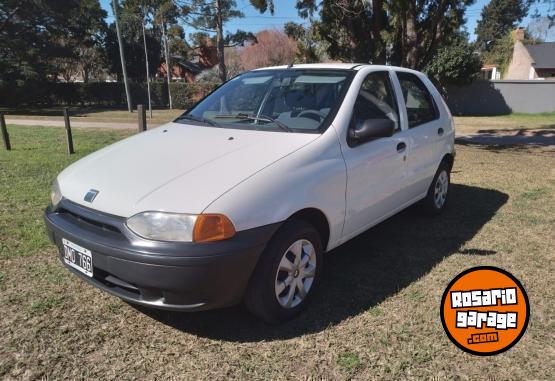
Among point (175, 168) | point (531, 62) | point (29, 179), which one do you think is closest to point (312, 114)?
point (175, 168)

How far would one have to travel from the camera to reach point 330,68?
3.88 meters

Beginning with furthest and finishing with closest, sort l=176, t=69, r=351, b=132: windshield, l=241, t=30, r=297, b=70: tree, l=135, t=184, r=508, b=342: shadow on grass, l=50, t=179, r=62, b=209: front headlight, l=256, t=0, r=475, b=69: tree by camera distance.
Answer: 1. l=241, t=30, r=297, b=70: tree
2. l=256, t=0, r=475, b=69: tree
3. l=176, t=69, r=351, b=132: windshield
4. l=50, t=179, r=62, b=209: front headlight
5. l=135, t=184, r=508, b=342: shadow on grass

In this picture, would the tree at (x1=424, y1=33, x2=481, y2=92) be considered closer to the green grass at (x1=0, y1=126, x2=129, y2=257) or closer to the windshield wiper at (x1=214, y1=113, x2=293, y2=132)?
the green grass at (x1=0, y1=126, x2=129, y2=257)

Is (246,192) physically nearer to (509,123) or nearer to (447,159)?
(447,159)

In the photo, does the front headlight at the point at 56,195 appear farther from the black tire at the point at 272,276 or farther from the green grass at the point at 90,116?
the green grass at the point at 90,116

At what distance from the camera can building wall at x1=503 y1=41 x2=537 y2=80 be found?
43000 mm

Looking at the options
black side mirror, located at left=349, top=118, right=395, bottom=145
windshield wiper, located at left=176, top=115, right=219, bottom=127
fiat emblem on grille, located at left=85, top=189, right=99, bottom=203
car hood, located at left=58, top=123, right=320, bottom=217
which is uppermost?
windshield wiper, located at left=176, top=115, right=219, bottom=127

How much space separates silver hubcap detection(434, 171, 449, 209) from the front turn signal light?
10.6 feet

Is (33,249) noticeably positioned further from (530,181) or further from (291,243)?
(530,181)

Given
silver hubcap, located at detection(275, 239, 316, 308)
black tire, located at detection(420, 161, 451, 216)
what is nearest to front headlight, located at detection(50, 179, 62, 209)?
silver hubcap, located at detection(275, 239, 316, 308)

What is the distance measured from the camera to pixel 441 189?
203 inches

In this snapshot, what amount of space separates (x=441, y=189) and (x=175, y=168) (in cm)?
343

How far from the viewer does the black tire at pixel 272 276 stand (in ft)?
8.69

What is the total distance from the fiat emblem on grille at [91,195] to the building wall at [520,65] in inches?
1864
